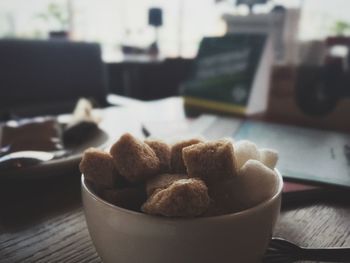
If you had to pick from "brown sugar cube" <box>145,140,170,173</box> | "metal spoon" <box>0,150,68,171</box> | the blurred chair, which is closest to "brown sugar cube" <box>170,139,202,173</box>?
"brown sugar cube" <box>145,140,170,173</box>

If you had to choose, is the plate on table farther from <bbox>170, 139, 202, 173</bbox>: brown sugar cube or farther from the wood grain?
<bbox>170, 139, 202, 173</bbox>: brown sugar cube

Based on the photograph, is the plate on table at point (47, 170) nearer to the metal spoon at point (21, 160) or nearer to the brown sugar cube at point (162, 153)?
the metal spoon at point (21, 160)

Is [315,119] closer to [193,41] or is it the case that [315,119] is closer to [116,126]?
[116,126]

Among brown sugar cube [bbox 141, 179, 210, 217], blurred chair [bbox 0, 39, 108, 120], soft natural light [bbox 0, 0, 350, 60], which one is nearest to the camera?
brown sugar cube [bbox 141, 179, 210, 217]

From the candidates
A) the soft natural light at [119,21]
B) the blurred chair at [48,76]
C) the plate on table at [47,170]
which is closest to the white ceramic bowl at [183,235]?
the plate on table at [47,170]

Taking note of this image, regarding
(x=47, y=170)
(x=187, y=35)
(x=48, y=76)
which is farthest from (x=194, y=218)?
(x=187, y=35)
